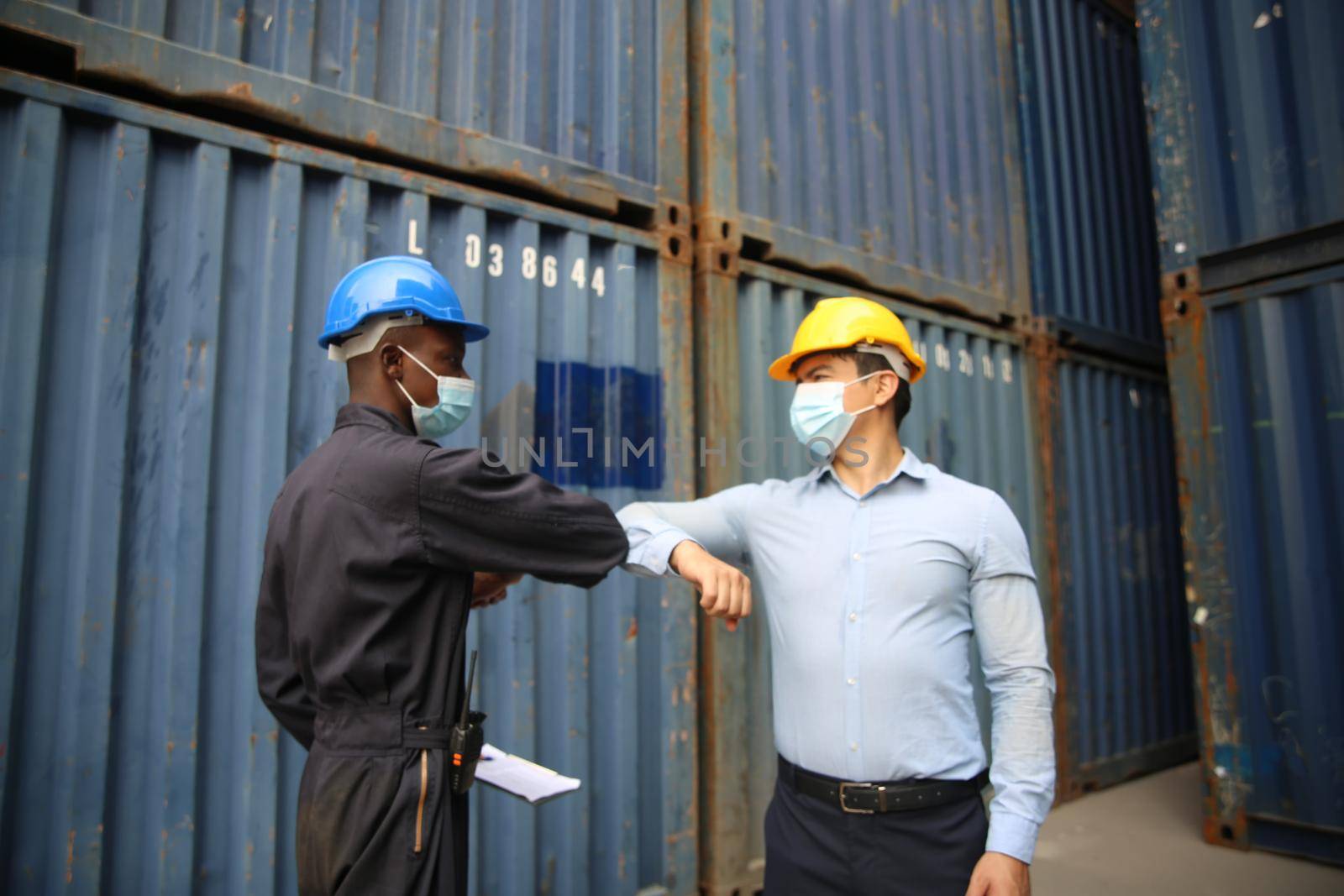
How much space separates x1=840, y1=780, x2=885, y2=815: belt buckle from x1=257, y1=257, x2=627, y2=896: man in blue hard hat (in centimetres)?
80

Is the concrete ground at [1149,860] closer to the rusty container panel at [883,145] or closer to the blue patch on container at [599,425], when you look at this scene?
the blue patch on container at [599,425]

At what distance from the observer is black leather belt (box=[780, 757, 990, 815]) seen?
185 centimetres

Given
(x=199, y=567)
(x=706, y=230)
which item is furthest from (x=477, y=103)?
(x=199, y=567)

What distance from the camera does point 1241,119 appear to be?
4594 millimetres

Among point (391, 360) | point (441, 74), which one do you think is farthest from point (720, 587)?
point (441, 74)

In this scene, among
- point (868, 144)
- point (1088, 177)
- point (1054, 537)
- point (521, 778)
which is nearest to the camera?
point (521, 778)

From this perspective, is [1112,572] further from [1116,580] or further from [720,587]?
[720,587]

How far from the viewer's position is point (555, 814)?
2982 mm

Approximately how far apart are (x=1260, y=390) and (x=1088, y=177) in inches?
96.5

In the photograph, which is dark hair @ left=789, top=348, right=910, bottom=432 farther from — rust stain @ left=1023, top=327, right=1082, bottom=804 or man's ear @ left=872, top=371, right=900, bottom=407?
rust stain @ left=1023, top=327, right=1082, bottom=804

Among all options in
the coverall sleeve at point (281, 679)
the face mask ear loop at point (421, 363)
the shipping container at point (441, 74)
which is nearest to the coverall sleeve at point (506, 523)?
the face mask ear loop at point (421, 363)

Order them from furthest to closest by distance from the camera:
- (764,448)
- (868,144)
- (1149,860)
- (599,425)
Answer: (868,144) → (1149,860) → (764,448) → (599,425)

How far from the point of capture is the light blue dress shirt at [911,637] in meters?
1.83

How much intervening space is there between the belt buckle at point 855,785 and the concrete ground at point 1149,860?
2536 millimetres
